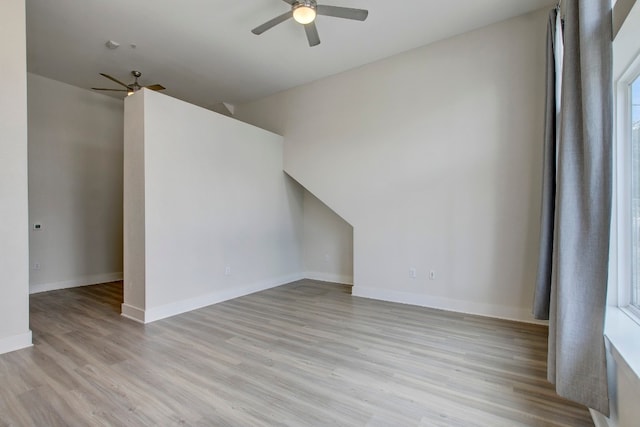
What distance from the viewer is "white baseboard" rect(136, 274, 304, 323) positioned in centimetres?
355

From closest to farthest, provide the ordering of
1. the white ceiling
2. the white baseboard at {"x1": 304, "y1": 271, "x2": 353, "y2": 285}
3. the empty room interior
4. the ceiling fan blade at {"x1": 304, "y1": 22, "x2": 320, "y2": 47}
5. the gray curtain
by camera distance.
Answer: the gray curtain
the empty room interior
the ceiling fan blade at {"x1": 304, "y1": 22, "x2": 320, "y2": 47}
the white ceiling
the white baseboard at {"x1": 304, "y1": 271, "x2": 353, "y2": 285}

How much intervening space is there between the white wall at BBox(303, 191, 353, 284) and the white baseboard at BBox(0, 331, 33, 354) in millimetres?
3936

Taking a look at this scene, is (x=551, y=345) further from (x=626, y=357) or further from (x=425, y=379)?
(x=425, y=379)

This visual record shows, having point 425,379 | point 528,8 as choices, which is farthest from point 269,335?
point 528,8

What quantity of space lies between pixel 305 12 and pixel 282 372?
10.4 ft

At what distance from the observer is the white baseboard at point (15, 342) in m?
2.67

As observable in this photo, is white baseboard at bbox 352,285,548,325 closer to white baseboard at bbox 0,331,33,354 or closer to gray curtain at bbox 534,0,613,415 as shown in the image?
gray curtain at bbox 534,0,613,415

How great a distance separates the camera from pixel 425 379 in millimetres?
2262

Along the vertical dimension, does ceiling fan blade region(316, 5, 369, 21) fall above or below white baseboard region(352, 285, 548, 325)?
above

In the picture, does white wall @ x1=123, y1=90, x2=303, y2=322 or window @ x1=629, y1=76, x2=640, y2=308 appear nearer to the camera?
window @ x1=629, y1=76, x2=640, y2=308

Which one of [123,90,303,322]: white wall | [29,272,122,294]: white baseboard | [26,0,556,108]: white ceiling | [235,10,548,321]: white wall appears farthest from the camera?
[29,272,122,294]: white baseboard

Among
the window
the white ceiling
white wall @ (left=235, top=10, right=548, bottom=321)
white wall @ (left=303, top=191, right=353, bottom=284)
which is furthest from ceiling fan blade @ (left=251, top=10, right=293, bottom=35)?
white wall @ (left=303, top=191, right=353, bottom=284)

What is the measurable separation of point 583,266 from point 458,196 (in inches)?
90.5

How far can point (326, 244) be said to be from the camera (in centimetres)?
569
